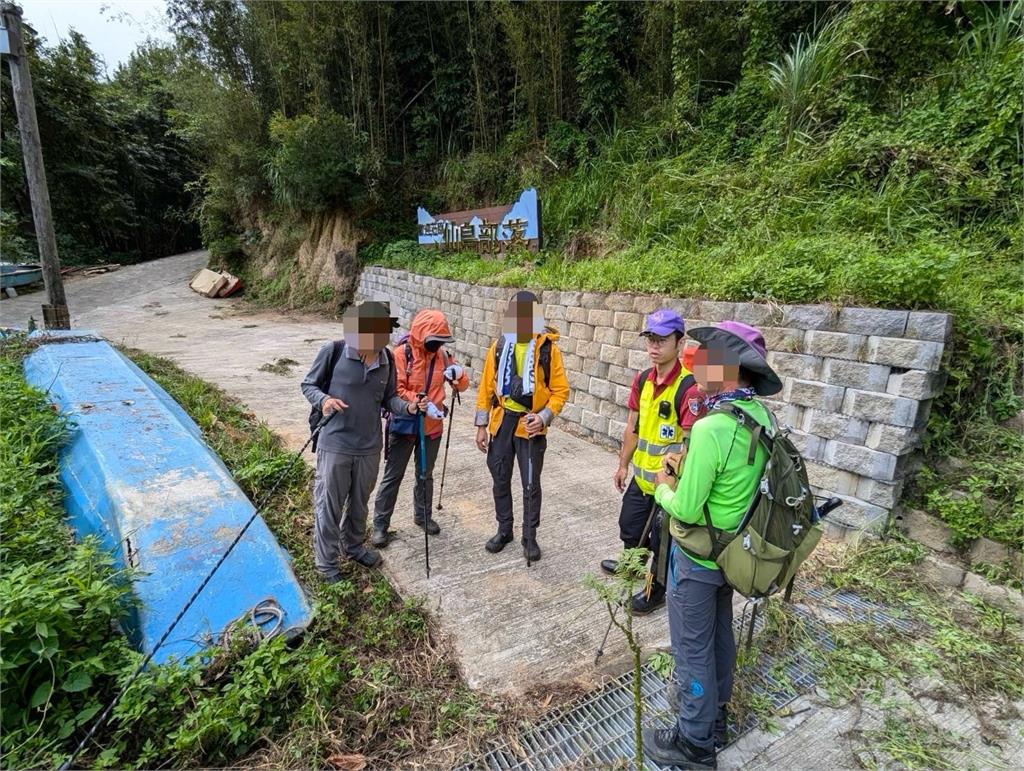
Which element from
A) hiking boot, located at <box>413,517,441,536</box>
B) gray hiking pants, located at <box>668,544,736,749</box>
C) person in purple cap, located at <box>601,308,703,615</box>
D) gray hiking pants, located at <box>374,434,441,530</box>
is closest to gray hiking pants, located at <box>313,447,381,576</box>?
gray hiking pants, located at <box>374,434,441,530</box>

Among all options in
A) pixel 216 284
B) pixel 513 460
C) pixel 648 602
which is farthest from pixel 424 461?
pixel 216 284

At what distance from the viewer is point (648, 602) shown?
8.68 feet

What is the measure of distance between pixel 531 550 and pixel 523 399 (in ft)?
3.21

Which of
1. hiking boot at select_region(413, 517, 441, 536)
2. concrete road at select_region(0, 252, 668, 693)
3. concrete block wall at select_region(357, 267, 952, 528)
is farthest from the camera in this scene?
hiking boot at select_region(413, 517, 441, 536)

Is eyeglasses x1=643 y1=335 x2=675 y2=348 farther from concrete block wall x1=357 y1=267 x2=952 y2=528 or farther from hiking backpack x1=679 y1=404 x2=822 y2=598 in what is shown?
concrete block wall x1=357 y1=267 x2=952 y2=528

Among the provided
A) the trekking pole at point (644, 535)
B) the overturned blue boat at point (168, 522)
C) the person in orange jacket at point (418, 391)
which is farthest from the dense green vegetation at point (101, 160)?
the trekking pole at point (644, 535)

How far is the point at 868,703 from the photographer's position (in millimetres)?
2090

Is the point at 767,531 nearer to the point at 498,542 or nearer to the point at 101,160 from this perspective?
the point at 498,542

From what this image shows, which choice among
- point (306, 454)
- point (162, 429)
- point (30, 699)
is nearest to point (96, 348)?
point (162, 429)

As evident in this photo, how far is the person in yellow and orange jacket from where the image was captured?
2.97 meters

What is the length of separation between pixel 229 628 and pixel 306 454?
251 centimetres

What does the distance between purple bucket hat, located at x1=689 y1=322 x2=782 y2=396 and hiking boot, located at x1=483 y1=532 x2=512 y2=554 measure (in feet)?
6.56

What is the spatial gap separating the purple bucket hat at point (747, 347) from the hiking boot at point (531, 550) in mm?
1855

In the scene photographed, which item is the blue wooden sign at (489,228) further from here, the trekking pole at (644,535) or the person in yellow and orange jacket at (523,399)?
the trekking pole at (644,535)
